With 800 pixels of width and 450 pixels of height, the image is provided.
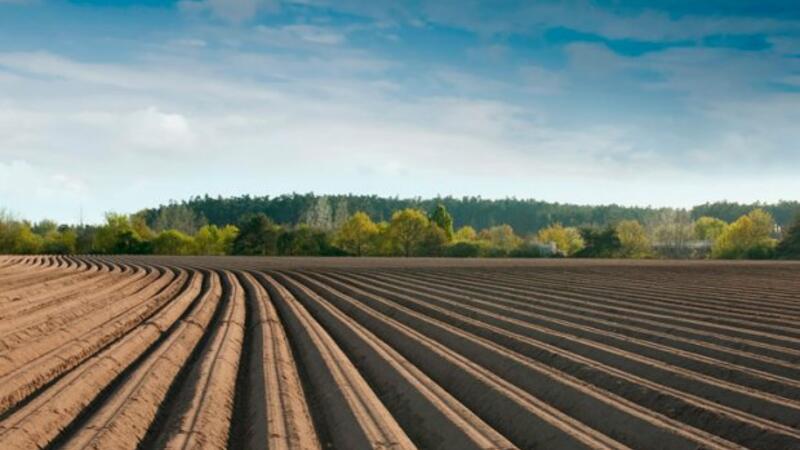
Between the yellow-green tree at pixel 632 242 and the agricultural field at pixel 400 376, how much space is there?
57508mm

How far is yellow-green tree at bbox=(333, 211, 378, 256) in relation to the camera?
76250 mm

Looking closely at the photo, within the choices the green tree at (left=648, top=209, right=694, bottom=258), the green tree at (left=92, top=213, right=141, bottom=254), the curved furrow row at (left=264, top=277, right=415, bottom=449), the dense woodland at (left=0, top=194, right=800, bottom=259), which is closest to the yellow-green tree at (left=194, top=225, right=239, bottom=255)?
the dense woodland at (left=0, top=194, right=800, bottom=259)

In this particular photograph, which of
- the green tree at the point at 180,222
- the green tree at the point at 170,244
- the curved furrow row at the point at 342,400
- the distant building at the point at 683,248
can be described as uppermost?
the green tree at the point at 180,222

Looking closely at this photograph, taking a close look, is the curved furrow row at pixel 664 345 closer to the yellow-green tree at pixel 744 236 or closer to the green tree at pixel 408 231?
the green tree at pixel 408 231

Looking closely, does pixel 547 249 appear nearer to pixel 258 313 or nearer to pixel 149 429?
pixel 258 313

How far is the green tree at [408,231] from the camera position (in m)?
74.2

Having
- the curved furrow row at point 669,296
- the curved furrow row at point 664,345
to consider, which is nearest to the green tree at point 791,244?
the curved furrow row at point 669,296

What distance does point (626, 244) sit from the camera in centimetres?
7562

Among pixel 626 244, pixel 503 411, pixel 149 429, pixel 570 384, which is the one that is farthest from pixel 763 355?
pixel 626 244

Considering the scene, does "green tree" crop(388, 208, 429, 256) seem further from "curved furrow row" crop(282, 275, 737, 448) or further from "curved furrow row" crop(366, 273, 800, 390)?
"curved furrow row" crop(282, 275, 737, 448)

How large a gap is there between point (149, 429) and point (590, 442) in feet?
11.2

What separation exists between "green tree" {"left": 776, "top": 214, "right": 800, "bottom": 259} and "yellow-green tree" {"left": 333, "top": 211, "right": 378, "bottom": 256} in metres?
36.5

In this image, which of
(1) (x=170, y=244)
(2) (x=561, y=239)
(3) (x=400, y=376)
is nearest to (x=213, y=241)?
(1) (x=170, y=244)

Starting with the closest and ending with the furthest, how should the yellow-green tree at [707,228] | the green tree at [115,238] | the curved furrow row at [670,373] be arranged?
the curved furrow row at [670,373]
the green tree at [115,238]
the yellow-green tree at [707,228]
